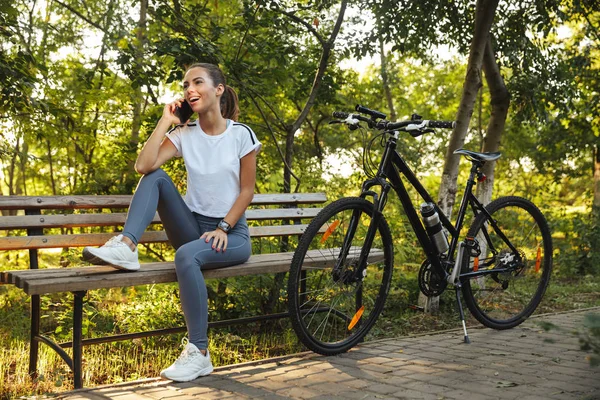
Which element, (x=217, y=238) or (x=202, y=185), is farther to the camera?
(x=202, y=185)

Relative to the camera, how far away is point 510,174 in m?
18.7

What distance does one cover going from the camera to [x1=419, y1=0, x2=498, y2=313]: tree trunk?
6.24m

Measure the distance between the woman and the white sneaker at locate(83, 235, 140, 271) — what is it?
123 mm

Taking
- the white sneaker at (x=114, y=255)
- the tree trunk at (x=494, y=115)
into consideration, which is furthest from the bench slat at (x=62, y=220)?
the tree trunk at (x=494, y=115)

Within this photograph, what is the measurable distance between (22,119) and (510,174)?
14509 mm

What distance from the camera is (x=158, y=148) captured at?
396 centimetres

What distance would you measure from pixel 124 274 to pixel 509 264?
3.02 m

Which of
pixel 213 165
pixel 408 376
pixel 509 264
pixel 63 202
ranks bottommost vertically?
pixel 408 376

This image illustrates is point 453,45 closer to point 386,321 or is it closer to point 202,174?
point 386,321

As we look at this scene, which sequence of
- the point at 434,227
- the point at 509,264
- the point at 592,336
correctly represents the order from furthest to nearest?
the point at 509,264
the point at 434,227
the point at 592,336

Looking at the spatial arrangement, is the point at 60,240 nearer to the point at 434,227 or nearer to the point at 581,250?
the point at 434,227

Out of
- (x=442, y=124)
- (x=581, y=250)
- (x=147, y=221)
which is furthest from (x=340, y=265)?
(x=581, y=250)

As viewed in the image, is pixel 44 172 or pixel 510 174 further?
pixel 510 174

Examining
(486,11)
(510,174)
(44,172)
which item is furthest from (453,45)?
(510,174)
